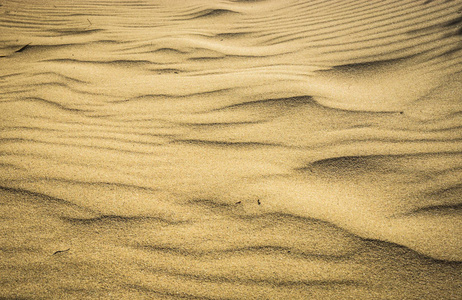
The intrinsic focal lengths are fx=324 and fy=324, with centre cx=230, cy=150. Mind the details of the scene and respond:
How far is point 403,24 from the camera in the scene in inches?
113

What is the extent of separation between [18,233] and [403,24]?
320 cm

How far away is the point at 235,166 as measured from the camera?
1491mm

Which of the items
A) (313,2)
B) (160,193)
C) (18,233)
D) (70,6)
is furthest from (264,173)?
(70,6)

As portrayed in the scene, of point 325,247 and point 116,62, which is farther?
point 116,62

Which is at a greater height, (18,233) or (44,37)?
(44,37)

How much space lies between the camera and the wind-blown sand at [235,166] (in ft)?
3.41

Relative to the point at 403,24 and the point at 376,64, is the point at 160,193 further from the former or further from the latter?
the point at 403,24

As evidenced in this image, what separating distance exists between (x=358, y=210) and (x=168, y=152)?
2.97 ft

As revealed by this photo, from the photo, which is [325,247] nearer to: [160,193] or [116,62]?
[160,193]

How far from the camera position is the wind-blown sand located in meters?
1.04

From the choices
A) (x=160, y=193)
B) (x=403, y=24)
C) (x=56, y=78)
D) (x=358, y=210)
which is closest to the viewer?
(x=358, y=210)

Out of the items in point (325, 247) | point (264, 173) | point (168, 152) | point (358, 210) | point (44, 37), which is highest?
point (44, 37)

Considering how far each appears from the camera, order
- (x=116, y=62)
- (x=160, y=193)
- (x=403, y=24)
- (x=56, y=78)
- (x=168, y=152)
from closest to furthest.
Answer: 1. (x=160, y=193)
2. (x=168, y=152)
3. (x=56, y=78)
4. (x=116, y=62)
5. (x=403, y=24)

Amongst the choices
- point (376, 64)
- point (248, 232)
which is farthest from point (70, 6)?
point (248, 232)
